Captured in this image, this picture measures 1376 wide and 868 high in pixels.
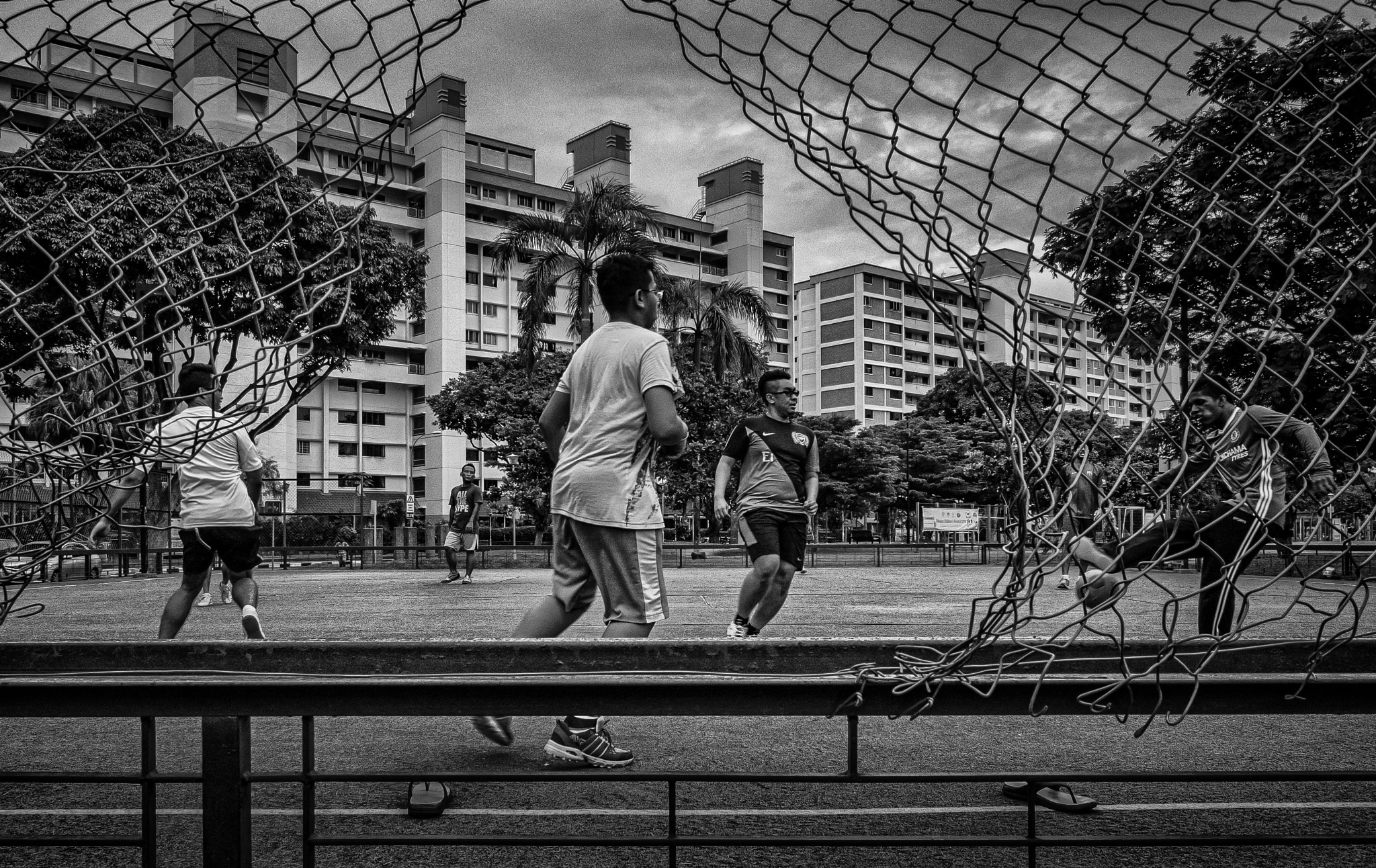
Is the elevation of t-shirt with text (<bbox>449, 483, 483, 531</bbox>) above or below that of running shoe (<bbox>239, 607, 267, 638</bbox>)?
above

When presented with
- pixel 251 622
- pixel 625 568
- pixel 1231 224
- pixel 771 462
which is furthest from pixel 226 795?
pixel 771 462

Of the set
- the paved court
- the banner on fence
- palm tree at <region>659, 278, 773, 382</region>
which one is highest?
palm tree at <region>659, 278, 773, 382</region>

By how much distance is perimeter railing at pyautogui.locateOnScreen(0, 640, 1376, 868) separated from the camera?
1.85 meters

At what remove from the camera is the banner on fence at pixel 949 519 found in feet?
114

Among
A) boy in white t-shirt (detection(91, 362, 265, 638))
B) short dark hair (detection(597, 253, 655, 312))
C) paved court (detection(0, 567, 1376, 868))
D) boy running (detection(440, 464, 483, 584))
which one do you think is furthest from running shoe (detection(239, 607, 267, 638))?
boy running (detection(440, 464, 483, 584))

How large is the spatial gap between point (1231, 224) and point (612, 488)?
2.20 meters

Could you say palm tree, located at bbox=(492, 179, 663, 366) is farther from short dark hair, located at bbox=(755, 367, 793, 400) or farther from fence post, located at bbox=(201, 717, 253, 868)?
fence post, located at bbox=(201, 717, 253, 868)

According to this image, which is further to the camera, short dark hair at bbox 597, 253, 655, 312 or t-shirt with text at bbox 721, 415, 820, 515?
t-shirt with text at bbox 721, 415, 820, 515

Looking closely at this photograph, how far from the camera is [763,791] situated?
3.82m

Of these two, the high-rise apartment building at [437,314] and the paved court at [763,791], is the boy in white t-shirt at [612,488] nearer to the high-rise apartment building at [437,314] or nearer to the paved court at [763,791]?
the paved court at [763,791]

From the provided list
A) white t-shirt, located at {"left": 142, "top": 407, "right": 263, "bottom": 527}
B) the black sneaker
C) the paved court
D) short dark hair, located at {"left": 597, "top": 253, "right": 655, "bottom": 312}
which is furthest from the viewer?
white t-shirt, located at {"left": 142, "top": 407, "right": 263, "bottom": 527}

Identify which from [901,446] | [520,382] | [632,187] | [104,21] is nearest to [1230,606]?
[104,21]

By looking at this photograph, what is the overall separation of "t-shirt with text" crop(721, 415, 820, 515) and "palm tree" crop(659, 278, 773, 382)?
907 inches

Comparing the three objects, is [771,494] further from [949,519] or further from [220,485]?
[949,519]
